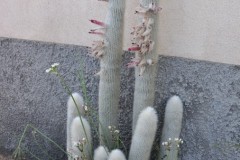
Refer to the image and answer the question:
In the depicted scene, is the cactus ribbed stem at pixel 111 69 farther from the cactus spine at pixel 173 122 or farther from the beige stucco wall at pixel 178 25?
the cactus spine at pixel 173 122

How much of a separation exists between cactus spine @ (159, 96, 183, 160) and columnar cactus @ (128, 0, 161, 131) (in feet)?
0.47

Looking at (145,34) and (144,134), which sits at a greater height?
(145,34)

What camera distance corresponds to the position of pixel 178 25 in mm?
3068

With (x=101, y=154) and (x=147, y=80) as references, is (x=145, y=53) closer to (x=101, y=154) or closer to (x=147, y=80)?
(x=147, y=80)

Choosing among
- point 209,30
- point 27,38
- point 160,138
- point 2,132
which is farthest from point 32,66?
point 209,30

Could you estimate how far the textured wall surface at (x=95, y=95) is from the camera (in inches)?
117

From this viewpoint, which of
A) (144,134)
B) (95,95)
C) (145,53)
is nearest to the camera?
(144,134)

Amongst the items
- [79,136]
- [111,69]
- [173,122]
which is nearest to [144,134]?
[173,122]

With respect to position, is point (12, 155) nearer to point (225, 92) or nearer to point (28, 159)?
point (28, 159)

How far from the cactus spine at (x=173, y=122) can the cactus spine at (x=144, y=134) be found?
0.68ft

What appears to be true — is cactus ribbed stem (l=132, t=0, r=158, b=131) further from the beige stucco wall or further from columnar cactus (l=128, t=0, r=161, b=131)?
the beige stucco wall

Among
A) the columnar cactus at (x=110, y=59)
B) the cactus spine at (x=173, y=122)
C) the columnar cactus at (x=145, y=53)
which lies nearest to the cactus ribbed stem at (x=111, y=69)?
the columnar cactus at (x=110, y=59)

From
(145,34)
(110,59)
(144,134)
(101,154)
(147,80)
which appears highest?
(145,34)

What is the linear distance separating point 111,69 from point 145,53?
0.30 meters
